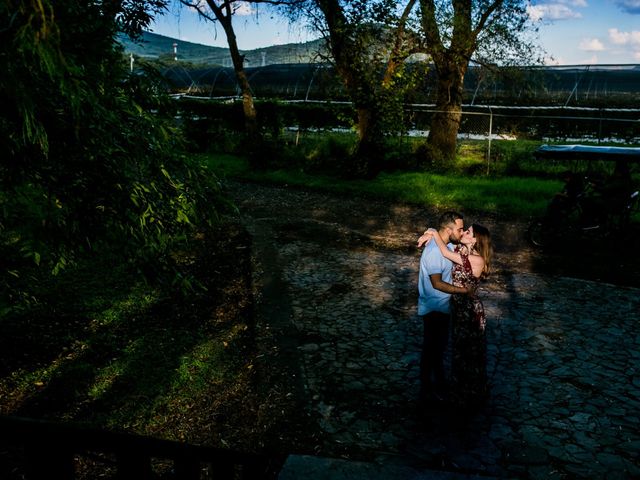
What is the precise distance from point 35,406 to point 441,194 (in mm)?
12127

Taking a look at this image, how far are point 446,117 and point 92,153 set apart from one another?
1739 centimetres

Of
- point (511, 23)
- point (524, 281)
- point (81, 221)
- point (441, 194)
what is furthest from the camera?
point (511, 23)

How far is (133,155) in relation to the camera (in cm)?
354

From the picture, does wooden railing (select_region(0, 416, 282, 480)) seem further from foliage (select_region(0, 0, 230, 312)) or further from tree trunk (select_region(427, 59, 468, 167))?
tree trunk (select_region(427, 59, 468, 167))

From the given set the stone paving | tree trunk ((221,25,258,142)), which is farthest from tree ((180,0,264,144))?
the stone paving

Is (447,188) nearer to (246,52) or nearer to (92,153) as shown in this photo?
(92,153)

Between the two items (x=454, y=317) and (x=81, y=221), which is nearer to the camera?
(x=81, y=221)

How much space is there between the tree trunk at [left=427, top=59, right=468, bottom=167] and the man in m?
14.2

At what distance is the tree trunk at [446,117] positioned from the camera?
1883 centimetres

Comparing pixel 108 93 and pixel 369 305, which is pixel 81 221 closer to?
pixel 108 93

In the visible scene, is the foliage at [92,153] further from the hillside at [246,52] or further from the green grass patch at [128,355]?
the green grass patch at [128,355]

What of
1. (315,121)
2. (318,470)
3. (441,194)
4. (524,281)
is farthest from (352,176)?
(318,470)

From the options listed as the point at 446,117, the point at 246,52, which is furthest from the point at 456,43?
the point at 246,52

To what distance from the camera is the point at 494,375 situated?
5.71m
